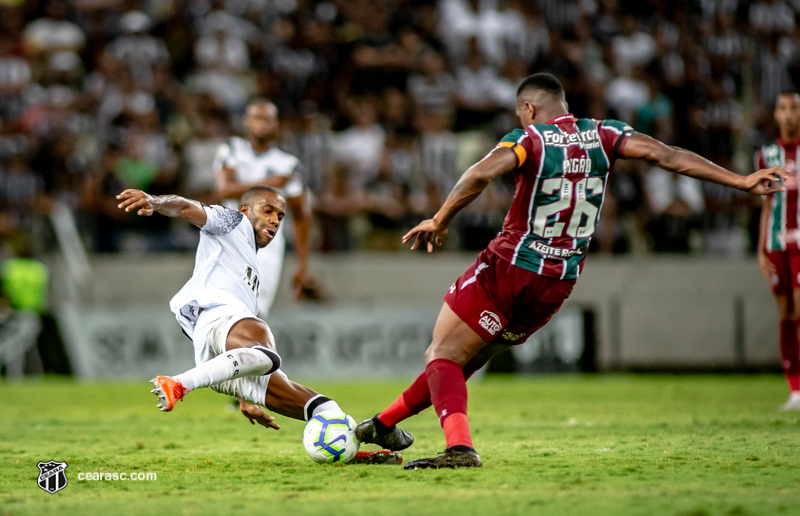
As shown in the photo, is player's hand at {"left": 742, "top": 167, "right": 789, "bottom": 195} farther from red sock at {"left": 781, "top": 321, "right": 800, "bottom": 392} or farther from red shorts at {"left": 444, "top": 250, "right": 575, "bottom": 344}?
red sock at {"left": 781, "top": 321, "right": 800, "bottom": 392}

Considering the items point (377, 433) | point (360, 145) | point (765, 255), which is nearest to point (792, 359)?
point (765, 255)

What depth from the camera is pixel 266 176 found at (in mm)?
9273

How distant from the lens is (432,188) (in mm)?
15031

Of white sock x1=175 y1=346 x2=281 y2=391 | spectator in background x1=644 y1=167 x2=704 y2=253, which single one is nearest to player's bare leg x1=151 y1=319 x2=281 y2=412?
white sock x1=175 y1=346 x2=281 y2=391

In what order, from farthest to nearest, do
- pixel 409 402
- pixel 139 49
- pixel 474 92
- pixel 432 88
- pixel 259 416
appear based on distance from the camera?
pixel 474 92 < pixel 139 49 < pixel 432 88 < pixel 259 416 < pixel 409 402

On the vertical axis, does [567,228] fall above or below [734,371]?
above

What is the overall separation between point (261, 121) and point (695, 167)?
4922mm

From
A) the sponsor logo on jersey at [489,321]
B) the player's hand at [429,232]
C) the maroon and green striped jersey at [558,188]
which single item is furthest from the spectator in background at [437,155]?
the player's hand at [429,232]

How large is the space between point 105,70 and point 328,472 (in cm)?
1271

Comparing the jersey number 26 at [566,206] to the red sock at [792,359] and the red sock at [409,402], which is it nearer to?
the red sock at [409,402]

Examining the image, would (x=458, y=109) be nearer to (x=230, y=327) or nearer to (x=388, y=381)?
(x=388, y=381)

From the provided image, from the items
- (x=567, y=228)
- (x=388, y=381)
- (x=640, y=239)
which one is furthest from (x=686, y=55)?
(x=567, y=228)

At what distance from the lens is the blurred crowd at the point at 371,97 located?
14930mm

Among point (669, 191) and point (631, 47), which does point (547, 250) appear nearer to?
point (669, 191)
